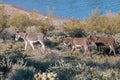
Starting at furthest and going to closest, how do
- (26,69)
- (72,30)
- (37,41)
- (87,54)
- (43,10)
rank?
(43,10) < (72,30) < (37,41) < (87,54) < (26,69)

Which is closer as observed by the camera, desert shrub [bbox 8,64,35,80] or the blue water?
desert shrub [bbox 8,64,35,80]

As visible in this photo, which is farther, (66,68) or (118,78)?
(66,68)

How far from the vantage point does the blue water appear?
43.9 metres

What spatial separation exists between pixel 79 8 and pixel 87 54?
90.4ft

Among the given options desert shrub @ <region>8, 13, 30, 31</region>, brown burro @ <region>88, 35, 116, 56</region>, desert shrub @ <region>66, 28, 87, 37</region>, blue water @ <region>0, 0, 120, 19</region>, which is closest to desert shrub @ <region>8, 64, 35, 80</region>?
brown burro @ <region>88, 35, 116, 56</region>

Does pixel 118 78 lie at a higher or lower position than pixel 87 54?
higher

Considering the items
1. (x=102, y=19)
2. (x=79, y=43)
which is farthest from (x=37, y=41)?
(x=102, y=19)

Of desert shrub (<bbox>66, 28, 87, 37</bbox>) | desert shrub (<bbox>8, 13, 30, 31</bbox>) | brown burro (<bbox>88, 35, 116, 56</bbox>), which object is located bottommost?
desert shrub (<bbox>66, 28, 87, 37</bbox>)

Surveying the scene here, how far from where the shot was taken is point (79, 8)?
150ft

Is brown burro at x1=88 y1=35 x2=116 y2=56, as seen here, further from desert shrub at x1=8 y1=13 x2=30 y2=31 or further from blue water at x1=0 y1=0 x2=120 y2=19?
blue water at x1=0 y1=0 x2=120 y2=19

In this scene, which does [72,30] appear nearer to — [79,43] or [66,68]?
[79,43]

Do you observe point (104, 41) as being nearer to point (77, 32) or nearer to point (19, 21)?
point (77, 32)

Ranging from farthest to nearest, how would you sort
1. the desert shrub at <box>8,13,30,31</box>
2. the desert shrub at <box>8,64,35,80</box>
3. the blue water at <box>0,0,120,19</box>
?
the blue water at <box>0,0,120,19</box>
the desert shrub at <box>8,13,30,31</box>
the desert shrub at <box>8,64,35,80</box>

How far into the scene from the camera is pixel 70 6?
47312 mm
